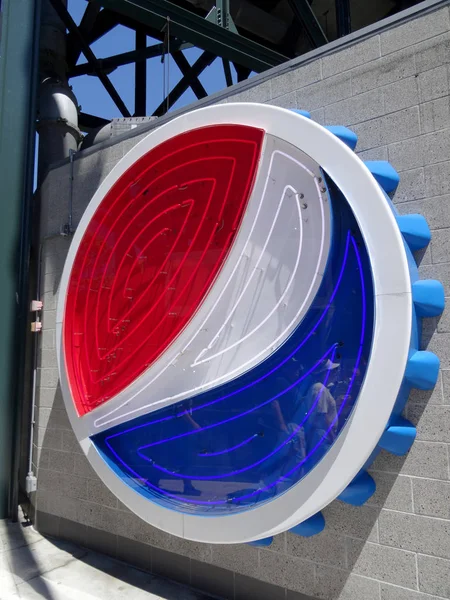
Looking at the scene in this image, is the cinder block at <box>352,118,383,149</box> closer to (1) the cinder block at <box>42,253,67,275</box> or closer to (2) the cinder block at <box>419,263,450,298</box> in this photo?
(2) the cinder block at <box>419,263,450,298</box>

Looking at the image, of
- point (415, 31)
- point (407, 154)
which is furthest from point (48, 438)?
point (415, 31)

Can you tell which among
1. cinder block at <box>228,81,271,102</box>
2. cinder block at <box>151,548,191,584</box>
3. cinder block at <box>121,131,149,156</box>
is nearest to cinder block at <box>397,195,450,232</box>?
cinder block at <box>228,81,271,102</box>

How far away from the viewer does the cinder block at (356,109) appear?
8.83 ft

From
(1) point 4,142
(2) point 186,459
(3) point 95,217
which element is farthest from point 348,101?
(1) point 4,142

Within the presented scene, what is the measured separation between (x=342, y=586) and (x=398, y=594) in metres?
0.28

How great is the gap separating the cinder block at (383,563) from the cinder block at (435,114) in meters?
2.03

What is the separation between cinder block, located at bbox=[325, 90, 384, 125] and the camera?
269cm

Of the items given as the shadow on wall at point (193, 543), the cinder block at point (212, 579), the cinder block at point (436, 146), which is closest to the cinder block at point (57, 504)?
the shadow on wall at point (193, 543)

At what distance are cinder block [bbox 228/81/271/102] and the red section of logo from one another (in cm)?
51

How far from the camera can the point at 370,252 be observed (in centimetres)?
231

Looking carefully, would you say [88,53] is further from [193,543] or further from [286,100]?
[193,543]

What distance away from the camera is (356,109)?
2.77 meters

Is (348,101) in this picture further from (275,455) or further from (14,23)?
(14,23)

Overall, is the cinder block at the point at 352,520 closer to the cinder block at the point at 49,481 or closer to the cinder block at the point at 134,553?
the cinder block at the point at 134,553
